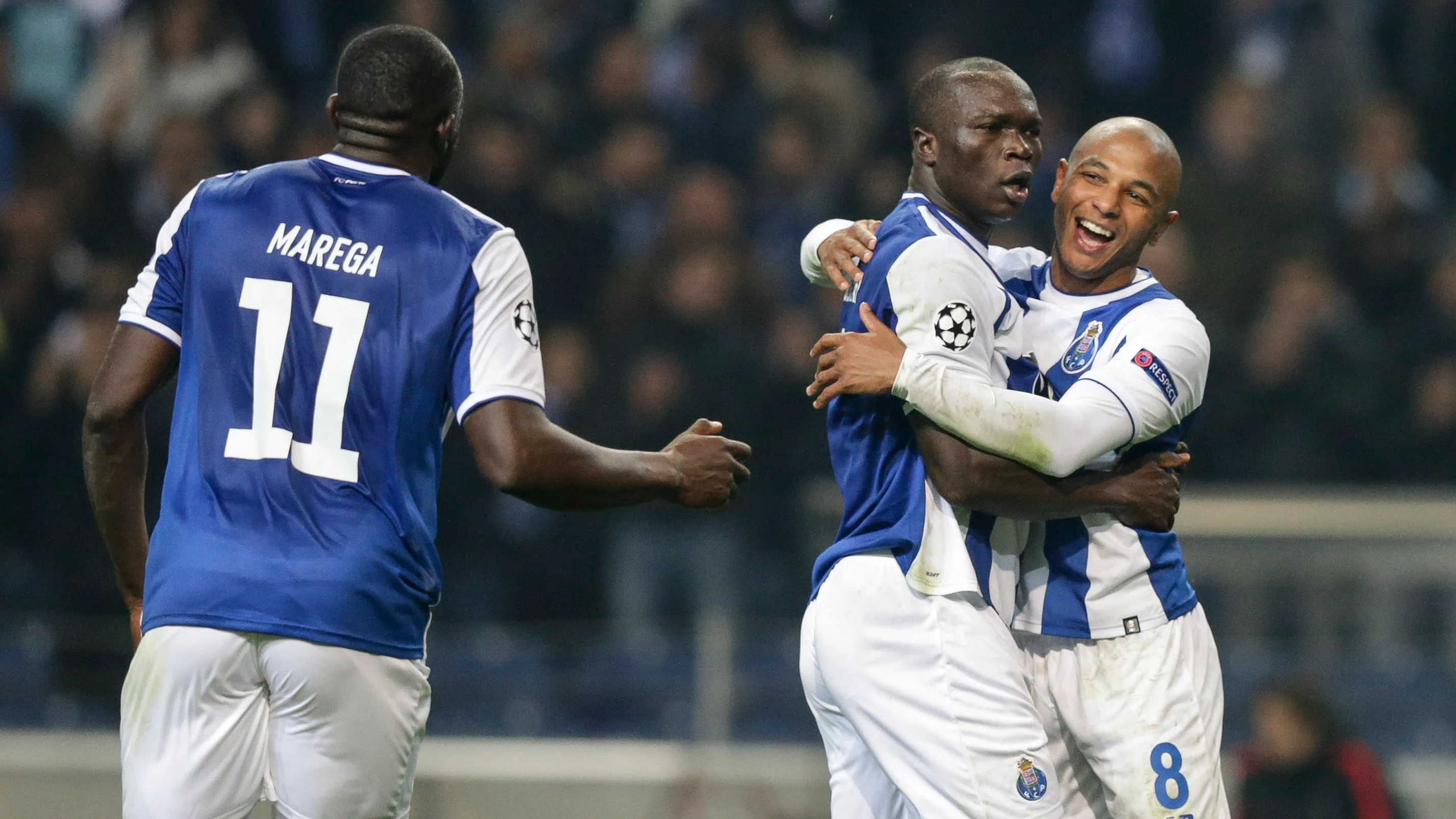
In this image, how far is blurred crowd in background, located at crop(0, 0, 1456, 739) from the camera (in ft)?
28.1

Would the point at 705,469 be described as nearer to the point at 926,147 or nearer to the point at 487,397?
the point at 487,397

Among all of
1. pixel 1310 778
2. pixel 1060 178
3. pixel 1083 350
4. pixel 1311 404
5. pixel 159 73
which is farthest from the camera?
pixel 159 73

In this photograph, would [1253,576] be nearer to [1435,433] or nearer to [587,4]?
[1435,433]


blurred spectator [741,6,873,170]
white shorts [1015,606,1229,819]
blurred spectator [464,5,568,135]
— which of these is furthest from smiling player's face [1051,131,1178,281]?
blurred spectator [464,5,568,135]

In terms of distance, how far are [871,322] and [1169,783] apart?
123cm

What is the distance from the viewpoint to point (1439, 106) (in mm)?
10258

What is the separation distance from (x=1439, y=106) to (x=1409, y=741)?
4487 millimetres

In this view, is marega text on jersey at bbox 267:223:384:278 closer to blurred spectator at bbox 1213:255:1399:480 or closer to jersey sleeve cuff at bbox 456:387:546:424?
jersey sleeve cuff at bbox 456:387:546:424

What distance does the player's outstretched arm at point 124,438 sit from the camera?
Result: 3734 mm

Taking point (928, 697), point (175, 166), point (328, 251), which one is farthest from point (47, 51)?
point (928, 697)

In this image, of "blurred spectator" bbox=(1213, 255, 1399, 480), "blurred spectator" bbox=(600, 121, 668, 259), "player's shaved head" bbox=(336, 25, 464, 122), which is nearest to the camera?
"player's shaved head" bbox=(336, 25, 464, 122)

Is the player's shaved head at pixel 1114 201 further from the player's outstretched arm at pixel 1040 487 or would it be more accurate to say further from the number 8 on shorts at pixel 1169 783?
the number 8 on shorts at pixel 1169 783

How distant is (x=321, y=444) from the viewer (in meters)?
3.54

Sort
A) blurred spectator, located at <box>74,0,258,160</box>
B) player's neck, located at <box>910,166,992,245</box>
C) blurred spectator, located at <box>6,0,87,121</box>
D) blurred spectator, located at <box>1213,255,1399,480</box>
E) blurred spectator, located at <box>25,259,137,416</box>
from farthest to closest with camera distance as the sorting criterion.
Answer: blurred spectator, located at <box>6,0,87,121</box> < blurred spectator, located at <box>74,0,258,160</box> < blurred spectator, located at <box>25,259,137,416</box> < blurred spectator, located at <box>1213,255,1399,480</box> < player's neck, located at <box>910,166,992,245</box>
